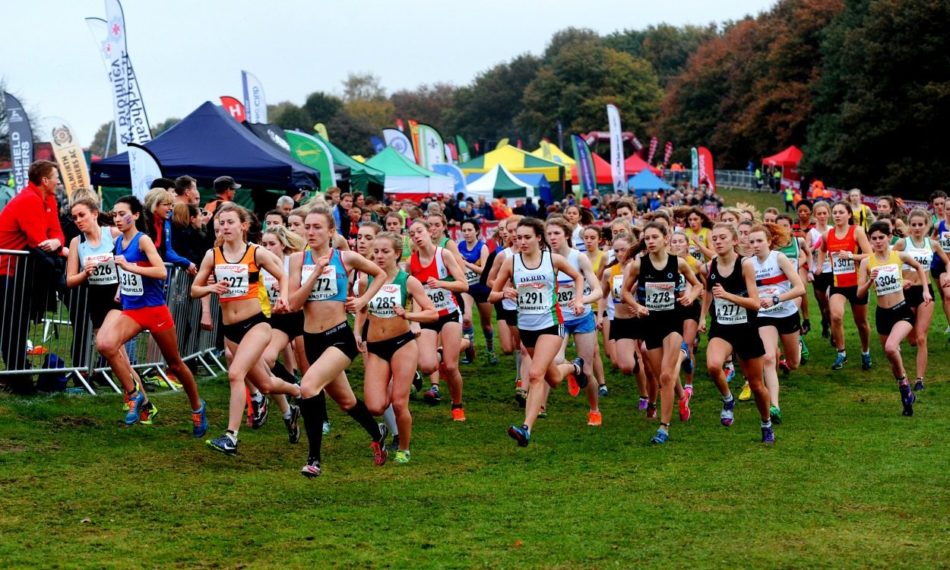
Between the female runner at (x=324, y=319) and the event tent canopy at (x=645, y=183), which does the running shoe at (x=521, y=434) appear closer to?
the female runner at (x=324, y=319)

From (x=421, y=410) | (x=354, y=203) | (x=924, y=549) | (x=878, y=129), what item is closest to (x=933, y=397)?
(x=421, y=410)

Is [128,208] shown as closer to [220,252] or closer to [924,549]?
[220,252]

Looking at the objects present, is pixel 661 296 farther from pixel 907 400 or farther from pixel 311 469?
pixel 311 469

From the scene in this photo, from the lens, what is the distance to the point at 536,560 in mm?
6730

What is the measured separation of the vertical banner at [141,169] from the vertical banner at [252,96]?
14128 millimetres

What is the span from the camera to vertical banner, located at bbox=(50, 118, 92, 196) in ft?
73.2

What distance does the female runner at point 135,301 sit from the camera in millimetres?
10047

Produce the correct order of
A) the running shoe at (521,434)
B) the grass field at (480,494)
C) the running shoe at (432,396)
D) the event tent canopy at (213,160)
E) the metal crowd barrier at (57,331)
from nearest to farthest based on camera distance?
the grass field at (480,494) < the running shoe at (521,434) < the metal crowd barrier at (57,331) < the running shoe at (432,396) < the event tent canopy at (213,160)

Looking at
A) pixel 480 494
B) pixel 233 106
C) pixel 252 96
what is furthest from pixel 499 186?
pixel 480 494

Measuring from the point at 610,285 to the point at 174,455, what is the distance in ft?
16.5

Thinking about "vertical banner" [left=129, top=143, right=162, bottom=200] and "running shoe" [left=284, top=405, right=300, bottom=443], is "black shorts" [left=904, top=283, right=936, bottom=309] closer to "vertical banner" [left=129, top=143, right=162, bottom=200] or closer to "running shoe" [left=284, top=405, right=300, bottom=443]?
"running shoe" [left=284, top=405, right=300, bottom=443]

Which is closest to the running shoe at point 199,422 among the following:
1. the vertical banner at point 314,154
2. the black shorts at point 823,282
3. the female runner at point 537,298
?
the female runner at point 537,298

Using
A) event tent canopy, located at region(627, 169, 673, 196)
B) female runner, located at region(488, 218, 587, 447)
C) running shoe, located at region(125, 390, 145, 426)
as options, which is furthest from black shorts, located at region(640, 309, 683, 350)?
event tent canopy, located at region(627, 169, 673, 196)

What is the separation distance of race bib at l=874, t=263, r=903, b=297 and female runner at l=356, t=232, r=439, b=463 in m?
5.63
